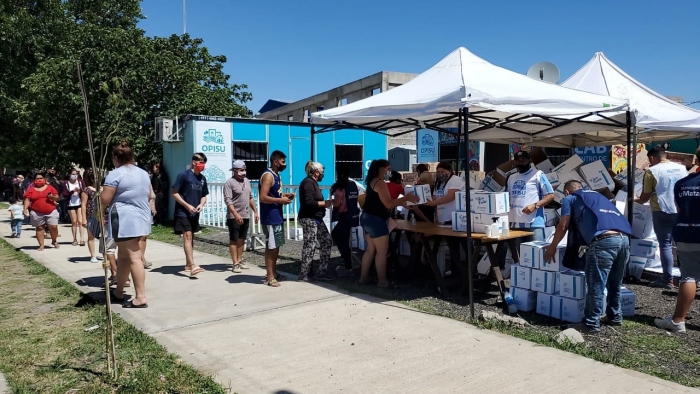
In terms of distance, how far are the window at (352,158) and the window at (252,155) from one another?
2654mm

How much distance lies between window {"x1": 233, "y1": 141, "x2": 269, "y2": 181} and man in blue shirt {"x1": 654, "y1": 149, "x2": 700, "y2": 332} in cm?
1171

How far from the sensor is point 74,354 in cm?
446

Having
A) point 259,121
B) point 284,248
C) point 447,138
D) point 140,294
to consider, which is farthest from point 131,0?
point 140,294

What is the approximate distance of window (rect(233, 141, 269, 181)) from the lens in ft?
48.8

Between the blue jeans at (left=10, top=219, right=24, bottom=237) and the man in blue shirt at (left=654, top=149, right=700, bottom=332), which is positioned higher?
the man in blue shirt at (left=654, top=149, right=700, bottom=332)

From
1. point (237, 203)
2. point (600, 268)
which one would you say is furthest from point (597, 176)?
point (237, 203)

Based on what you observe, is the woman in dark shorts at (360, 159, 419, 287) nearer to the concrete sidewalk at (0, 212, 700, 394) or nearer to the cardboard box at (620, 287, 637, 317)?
the concrete sidewalk at (0, 212, 700, 394)

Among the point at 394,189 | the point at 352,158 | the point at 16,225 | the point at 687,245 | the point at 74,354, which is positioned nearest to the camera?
the point at 74,354

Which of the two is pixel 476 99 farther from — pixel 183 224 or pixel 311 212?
pixel 183 224

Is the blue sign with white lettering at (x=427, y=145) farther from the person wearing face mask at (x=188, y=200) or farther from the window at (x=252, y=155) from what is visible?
the person wearing face mask at (x=188, y=200)

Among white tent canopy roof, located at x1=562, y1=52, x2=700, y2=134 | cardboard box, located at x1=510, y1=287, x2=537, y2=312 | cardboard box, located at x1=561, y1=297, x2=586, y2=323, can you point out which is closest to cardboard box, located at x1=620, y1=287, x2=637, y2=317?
cardboard box, located at x1=561, y1=297, x2=586, y2=323

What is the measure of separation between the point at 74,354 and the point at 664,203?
7142mm

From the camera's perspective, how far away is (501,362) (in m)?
4.10

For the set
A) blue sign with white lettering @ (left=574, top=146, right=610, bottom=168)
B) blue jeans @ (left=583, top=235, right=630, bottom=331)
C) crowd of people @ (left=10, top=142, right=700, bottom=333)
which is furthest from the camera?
blue sign with white lettering @ (left=574, top=146, right=610, bottom=168)
